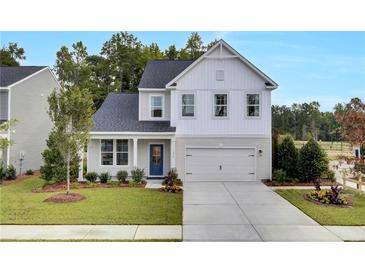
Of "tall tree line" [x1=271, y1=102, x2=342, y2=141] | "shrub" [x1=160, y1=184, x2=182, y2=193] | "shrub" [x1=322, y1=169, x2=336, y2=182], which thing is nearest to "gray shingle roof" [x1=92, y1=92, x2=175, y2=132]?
"shrub" [x1=160, y1=184, x2=182, y2=193]

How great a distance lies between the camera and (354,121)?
33.7 feet

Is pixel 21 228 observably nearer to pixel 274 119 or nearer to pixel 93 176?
pixel 93 176

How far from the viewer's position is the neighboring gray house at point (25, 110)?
55.9 feet

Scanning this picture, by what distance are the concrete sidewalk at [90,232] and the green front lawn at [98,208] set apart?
38 cm

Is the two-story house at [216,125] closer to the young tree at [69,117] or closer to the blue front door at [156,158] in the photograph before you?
the blue front door at [156,158]

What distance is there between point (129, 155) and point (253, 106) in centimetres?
637

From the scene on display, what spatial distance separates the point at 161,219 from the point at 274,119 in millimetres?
20699

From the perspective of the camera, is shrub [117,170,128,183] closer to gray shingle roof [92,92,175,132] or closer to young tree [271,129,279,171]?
gray shingle roof [92,92,175,132]

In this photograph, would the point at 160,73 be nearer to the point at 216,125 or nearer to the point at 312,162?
the point at 216,125

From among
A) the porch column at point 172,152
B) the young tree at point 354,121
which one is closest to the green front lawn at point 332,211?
the young tree at point 354,121

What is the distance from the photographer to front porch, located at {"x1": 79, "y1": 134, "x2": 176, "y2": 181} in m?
16.0
